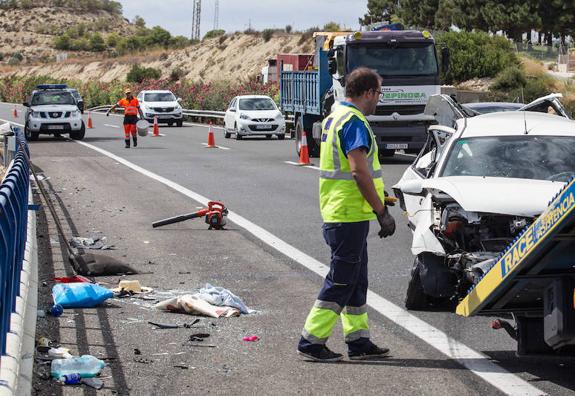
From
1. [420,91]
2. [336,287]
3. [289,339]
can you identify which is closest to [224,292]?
[289,339]

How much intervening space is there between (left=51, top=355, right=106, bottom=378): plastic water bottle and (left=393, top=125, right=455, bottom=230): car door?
3.21 meters

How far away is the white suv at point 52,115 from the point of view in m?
36.0

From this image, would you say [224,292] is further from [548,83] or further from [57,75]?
[57,75]

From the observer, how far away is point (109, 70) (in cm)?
12400

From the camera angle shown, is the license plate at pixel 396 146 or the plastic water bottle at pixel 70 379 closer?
the plastic water bottle at pixel 70 379

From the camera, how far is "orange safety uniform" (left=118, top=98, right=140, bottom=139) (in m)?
31.7

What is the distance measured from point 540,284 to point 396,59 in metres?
18.6

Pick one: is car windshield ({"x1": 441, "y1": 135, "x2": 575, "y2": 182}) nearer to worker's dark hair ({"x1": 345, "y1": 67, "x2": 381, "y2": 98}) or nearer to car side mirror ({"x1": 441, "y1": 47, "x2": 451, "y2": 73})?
worker's dark hair ({"x1": 345, "y1": 67, "x2": 381, "y2": 98})

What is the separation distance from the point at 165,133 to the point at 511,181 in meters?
34.6

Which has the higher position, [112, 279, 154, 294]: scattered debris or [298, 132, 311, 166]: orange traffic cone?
[112, 279, 154, 294]: scattered debris

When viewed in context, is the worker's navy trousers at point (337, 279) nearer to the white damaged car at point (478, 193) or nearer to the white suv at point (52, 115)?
the white damaged car at point (478, 193)

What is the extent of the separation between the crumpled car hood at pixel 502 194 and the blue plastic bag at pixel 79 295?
2.93 metres

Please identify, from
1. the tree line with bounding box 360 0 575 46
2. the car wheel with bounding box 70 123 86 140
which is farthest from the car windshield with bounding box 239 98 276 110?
the tree line with bounding box 360 0 575 46

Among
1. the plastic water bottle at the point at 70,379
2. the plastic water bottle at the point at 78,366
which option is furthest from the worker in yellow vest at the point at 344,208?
the plastic water bottle at the point at 70,379
